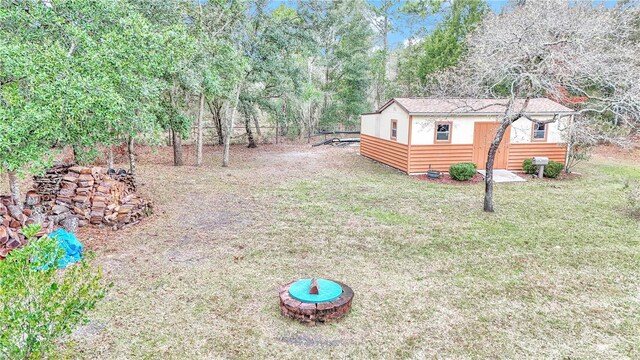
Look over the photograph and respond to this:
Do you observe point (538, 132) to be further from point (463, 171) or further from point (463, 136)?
point (463, 171)

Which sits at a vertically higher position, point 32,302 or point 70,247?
point 32,302

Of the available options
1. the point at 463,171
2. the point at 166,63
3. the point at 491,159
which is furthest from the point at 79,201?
the point at 463,171

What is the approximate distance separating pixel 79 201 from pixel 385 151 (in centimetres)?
1082

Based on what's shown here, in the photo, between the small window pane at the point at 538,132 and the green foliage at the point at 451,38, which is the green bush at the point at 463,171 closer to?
the small window pane at the point at 538,132

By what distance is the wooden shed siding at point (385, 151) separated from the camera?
13922 millimetres

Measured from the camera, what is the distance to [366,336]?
13.5 ft

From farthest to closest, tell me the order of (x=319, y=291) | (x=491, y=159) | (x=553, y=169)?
(x=553, y=169), (x=491, y=159), (x=319, y=291)

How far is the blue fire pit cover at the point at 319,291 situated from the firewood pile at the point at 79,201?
13.8 ft

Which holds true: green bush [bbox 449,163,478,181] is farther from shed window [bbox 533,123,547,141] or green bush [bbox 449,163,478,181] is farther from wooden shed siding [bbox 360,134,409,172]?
shed window [bbox 533,123,547,141]

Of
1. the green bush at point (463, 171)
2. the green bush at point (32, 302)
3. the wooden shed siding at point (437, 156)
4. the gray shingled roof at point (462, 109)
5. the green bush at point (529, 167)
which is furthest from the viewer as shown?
the wooden shed siding at point (437, 156)

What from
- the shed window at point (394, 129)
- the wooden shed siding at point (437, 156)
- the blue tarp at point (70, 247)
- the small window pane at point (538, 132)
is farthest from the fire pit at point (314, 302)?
the small window pane at point (538, 132)

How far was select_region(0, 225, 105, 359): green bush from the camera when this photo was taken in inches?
95.1

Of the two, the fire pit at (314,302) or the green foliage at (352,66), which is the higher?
the green foliage at (352,66)

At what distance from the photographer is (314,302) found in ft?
14.3
